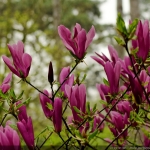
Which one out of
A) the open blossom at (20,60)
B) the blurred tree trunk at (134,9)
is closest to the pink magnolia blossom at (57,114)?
the open blossom at (20,60)

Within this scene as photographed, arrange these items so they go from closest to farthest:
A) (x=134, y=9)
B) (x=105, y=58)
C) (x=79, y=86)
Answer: (x=79, y=86) < (x=105, y=58) < (x=134, y=9)

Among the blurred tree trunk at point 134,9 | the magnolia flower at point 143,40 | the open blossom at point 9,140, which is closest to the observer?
the open blossom at point 9,140

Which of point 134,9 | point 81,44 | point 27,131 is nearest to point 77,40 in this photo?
point 81,44

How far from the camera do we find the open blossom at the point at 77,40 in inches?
37.5

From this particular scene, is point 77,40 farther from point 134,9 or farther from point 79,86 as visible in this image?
point 134,9

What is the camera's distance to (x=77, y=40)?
38.3 inches

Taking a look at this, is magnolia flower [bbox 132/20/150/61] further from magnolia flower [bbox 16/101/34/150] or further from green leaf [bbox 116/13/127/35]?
magnolia flower [bbox 16/101/34/150]

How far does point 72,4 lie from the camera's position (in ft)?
71.7

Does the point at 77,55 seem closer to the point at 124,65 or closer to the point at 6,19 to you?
the point at 124,65

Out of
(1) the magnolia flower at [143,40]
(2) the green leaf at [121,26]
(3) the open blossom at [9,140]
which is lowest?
(3) the open blossom at [9,140]

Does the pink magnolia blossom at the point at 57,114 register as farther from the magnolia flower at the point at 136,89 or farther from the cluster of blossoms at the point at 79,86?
the magnolia flower at the point at 136,89

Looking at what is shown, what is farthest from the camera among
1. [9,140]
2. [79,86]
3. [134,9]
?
[134,9]

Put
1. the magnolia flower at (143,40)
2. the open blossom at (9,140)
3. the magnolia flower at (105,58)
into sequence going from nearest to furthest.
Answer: the open blossom at (9,140), the magnolia flower at (143,40), the magnolia flower at (105,58)

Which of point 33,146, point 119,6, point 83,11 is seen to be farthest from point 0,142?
point 83,11
